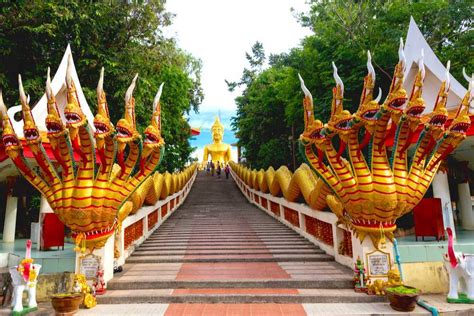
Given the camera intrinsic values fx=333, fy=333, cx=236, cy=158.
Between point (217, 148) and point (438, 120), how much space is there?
36.1 m

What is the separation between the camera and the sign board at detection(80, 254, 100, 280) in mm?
5852

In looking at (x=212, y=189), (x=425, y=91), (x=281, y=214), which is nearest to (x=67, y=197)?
(x=281, y=214)

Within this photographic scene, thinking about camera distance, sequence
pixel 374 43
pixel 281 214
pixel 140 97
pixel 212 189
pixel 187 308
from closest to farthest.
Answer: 1. pixel 187 308
2. pixel 281 214
3. pixel 374 43
4. pixel 140 97
5. pixel 212 189

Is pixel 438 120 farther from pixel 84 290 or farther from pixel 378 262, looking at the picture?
pixel 84 290

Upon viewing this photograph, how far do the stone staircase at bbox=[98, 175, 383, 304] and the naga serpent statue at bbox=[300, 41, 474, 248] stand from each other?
1.34 metres

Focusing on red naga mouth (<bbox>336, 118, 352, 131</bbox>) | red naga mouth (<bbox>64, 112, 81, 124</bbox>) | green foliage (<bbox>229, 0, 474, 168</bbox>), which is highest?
green foliage (<bbox>229, 0, 474, 168</bbox>)

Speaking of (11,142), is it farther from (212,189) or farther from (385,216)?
(212,189)

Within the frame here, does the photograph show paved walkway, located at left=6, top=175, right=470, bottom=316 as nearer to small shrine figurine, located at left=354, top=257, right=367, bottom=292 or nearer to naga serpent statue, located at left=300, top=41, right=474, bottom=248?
small shrine figurine, located at left=354, top=257, right=367, bottom=292

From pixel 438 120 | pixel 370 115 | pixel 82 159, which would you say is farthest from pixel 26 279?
pixel 438 120

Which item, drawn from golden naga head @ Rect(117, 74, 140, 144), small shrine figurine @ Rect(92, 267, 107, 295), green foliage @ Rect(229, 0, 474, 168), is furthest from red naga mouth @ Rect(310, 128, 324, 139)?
green foliage @ Rect(229, 0, 474, 168)

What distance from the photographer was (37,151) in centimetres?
568

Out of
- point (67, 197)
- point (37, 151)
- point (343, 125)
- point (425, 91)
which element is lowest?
point (67, 197)

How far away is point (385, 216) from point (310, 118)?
2.21 meters

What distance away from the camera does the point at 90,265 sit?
589 centimetres
